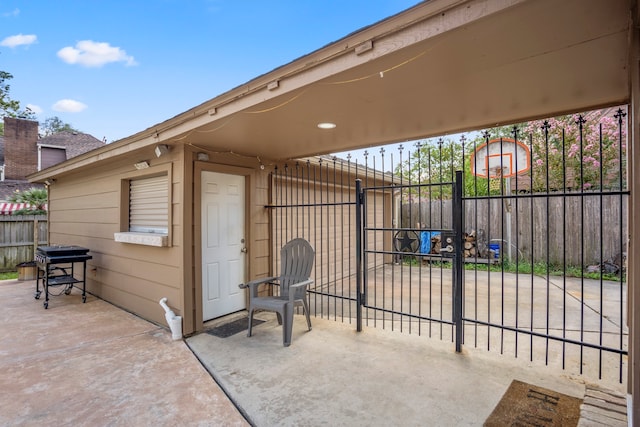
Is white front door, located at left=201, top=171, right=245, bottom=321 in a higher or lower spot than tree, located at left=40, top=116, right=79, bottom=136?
lower

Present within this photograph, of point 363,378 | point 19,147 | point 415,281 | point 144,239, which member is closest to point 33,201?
point 19,147

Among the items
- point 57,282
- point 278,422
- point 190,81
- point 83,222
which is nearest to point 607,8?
point 278,422

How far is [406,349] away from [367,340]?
434 mm

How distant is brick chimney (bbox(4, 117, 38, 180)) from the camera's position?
12.9 metres

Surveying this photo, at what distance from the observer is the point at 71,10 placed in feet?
28.8

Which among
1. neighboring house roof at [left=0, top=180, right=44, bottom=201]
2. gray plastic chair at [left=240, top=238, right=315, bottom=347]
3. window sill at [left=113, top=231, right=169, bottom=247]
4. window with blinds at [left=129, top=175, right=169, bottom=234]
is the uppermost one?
neighboring house roof at [left=0, top=180, right=44, bottom=201]

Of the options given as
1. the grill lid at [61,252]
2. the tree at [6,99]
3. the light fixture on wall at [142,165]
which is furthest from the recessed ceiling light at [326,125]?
the tree at [6,99]

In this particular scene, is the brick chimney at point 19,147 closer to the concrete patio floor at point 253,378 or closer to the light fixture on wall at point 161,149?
the concrete patio floor at point 253,378

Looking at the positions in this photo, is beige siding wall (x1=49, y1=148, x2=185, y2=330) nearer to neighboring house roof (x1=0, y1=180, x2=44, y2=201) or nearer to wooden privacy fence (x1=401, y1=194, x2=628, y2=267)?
wooden privacy fence (x1=401, y1=194, x2=628, y2=267)

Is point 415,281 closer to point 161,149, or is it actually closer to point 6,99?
point 161,149

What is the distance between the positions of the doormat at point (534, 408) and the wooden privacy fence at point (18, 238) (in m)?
10.8

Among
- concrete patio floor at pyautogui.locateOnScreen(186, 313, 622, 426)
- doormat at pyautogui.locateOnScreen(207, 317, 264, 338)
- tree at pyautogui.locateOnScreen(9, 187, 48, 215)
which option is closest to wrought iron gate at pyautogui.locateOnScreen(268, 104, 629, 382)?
concrete patio floor at pyautogui.locateOnScreen(186, 313, 622, 426)

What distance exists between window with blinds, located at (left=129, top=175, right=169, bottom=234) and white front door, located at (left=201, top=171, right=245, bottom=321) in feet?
1.72

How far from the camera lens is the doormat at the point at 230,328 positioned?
3.66m
